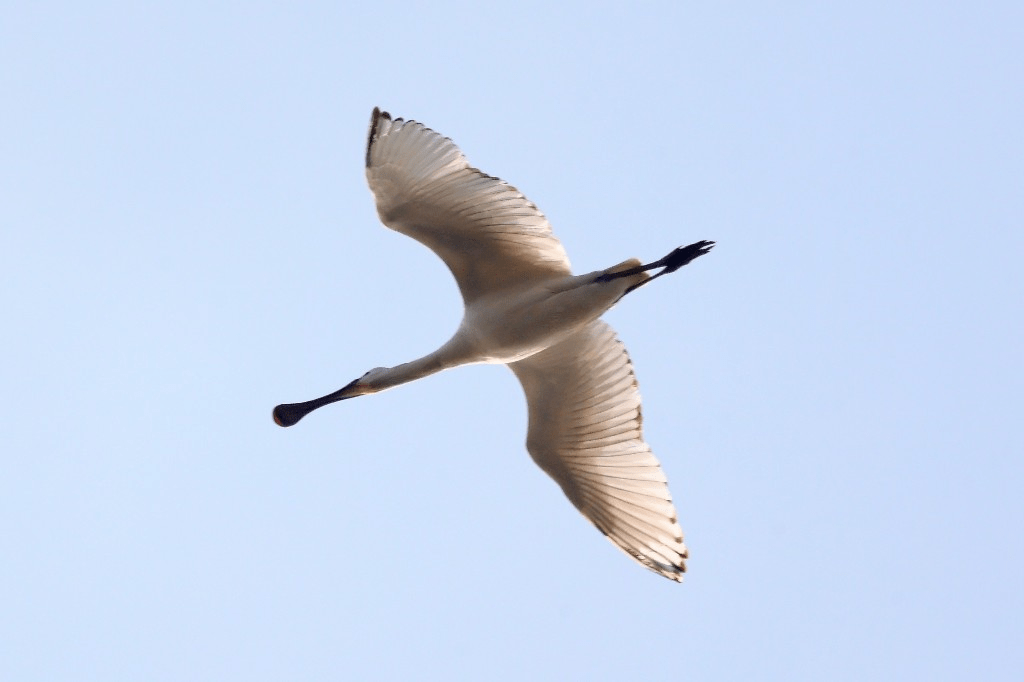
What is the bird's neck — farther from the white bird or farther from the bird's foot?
the bird's foot

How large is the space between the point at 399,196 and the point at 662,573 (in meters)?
3.68

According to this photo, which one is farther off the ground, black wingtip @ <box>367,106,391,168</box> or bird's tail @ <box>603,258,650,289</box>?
black wingtip @ <box>367,106,391,168</box>

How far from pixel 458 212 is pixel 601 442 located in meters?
2.29

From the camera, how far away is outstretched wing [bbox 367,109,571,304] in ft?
36.4

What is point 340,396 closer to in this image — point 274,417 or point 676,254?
point 274,417

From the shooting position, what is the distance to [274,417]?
1281 cm

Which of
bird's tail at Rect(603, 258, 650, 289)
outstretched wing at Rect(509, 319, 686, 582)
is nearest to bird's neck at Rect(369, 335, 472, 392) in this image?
outstretched wing at Rect(509, 319, 686, 582)

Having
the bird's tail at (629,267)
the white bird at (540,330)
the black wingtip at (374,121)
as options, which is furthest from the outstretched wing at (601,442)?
the black wingtip at (374,121)

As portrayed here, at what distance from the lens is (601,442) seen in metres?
12.1

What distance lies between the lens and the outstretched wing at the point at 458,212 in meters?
11.1

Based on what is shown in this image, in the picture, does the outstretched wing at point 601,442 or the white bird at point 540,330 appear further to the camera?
the outstretched wing at point 601,442

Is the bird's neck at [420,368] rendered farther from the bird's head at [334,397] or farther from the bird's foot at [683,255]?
the bird's foot at [683,255]

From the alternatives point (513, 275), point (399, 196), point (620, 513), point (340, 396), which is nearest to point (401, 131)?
point (399, 196)

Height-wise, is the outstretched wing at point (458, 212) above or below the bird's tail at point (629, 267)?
above
